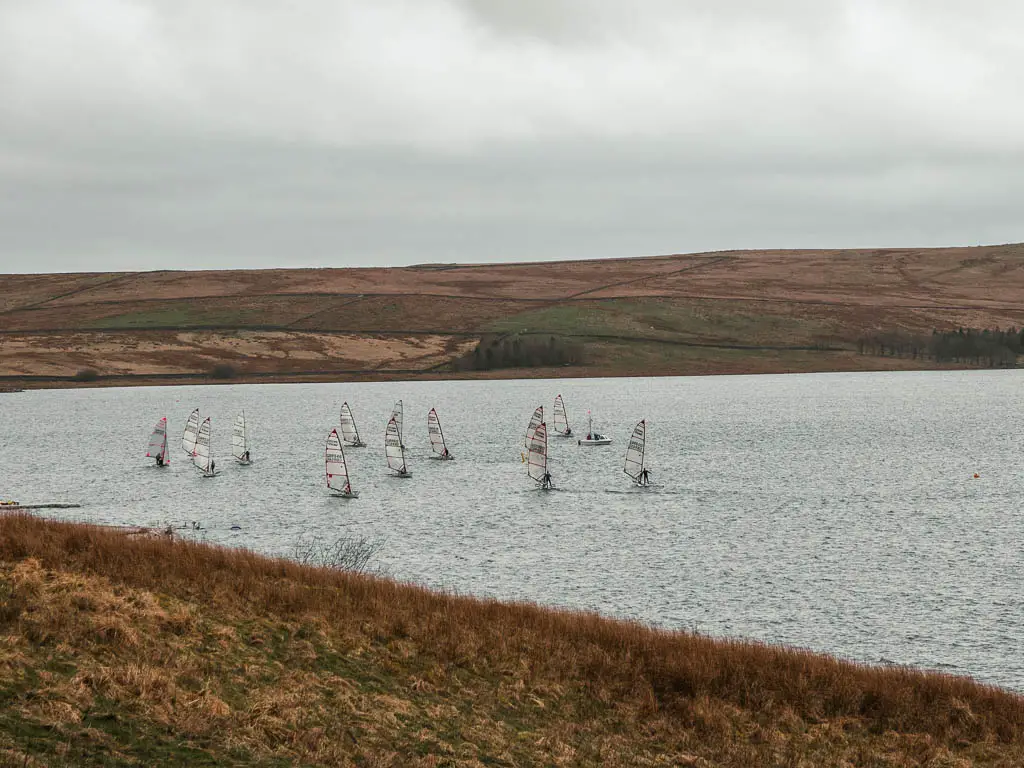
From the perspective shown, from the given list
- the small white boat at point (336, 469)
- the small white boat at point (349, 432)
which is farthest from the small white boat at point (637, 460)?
the small white boat at point (349, 432)

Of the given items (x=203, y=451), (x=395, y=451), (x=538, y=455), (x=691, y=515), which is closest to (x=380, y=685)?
(x=691, y=515)

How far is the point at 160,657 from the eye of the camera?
20.1 meters

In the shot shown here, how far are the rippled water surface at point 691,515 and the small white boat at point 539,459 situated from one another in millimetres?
1749

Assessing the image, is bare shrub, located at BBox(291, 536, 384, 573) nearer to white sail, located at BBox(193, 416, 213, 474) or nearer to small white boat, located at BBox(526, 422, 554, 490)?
small white boat, located at BBox(526, 422, 554, 490)

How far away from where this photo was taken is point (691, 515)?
71.4 metres

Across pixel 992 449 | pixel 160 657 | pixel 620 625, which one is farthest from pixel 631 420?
pixel 160 657

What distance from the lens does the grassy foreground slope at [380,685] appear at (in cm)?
1752

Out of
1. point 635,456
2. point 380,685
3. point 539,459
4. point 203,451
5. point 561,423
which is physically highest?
point 380,685

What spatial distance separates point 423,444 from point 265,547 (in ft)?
234

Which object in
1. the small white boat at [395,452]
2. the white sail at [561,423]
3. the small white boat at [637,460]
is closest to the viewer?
the small white boat at [637,460]

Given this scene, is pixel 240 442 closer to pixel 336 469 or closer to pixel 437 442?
pixel 437 442

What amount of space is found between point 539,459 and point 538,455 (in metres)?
0.34

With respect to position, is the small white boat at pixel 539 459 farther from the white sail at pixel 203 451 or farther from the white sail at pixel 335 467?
the white sail at pixel 203 451

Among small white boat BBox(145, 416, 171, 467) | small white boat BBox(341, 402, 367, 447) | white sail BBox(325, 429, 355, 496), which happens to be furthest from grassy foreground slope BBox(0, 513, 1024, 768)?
small white boat BBox(341, 402, 367, 447)
